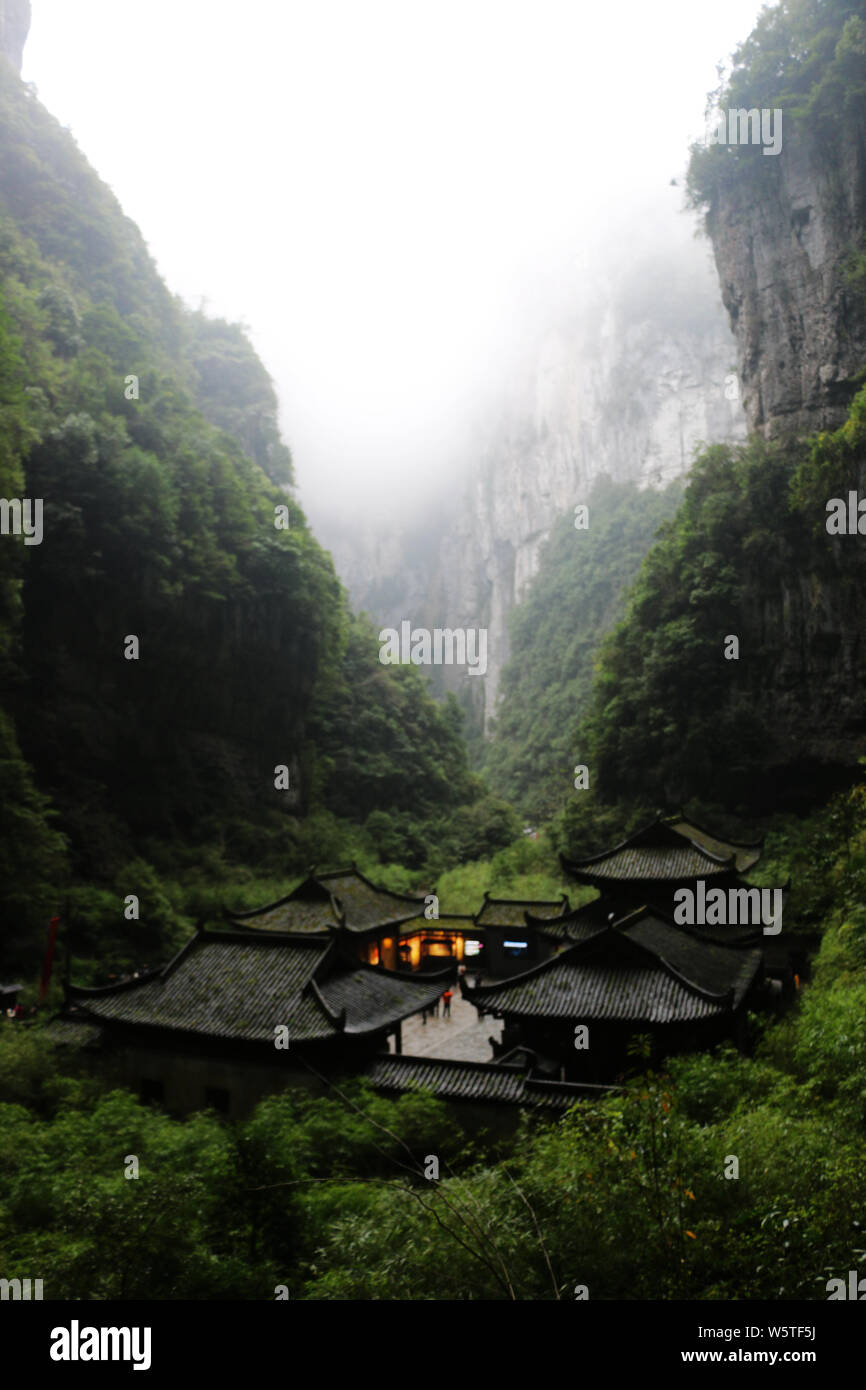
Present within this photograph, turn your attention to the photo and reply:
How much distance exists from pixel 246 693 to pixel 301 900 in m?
15.3

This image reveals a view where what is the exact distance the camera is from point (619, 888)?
20531 mm

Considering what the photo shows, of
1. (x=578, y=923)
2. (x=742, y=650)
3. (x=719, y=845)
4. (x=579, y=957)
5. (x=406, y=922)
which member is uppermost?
(x=742, y=650)

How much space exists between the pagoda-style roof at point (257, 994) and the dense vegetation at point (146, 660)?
302 inches

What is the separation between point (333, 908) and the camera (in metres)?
22.2

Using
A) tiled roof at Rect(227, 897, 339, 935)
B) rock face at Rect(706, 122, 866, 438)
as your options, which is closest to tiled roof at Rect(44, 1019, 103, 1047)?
tiled roof at Rect(227, 897, 339, 935)

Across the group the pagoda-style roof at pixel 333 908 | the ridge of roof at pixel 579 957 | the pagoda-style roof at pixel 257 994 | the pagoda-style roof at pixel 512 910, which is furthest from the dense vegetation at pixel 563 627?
the ridge of roof at pixel 579 957

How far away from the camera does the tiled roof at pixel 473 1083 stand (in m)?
11.7

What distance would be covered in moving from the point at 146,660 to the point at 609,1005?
2492 centimetres

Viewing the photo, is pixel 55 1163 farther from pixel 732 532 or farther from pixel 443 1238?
pixel 732 532

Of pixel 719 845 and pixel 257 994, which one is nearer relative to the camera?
pixel 257 994

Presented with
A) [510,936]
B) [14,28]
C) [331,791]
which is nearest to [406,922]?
[510,936]

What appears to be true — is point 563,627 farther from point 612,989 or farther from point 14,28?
point 612,989

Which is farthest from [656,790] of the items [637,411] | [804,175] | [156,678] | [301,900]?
[637,411]

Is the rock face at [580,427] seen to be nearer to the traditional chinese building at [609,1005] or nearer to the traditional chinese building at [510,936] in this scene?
the traditional chinese building at [510,936]
